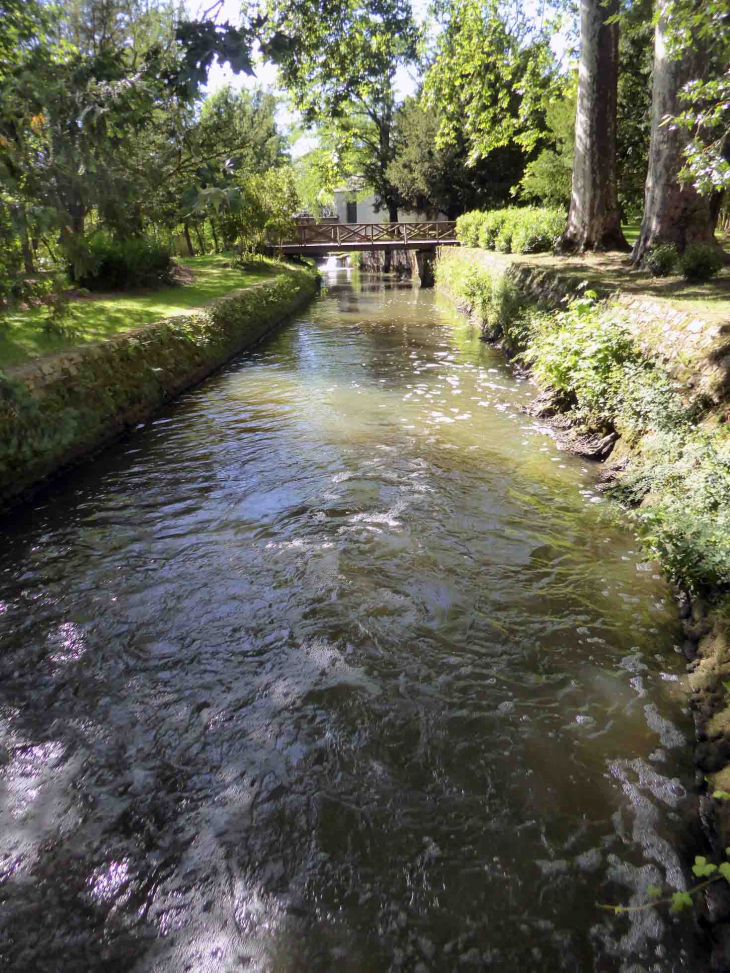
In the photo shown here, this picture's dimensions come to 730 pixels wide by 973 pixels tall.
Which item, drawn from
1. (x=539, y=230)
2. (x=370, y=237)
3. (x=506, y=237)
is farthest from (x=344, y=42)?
(x=370, y=237)

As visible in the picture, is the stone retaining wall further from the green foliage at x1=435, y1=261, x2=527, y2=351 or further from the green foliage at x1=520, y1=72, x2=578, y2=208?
the green foliage at x1=520, y1=72, x2=578, y2=208

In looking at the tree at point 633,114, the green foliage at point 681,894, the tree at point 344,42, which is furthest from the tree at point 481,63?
the green foliage at point 681,894

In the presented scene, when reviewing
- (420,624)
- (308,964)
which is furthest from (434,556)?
(308,964)

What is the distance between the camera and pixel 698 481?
4.11m

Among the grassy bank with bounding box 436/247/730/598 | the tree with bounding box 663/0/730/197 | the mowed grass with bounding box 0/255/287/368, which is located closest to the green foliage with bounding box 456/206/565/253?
the grassy bank with bounding box 436/247/730/598

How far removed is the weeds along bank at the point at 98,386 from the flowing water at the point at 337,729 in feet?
1.55

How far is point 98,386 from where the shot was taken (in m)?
7.36

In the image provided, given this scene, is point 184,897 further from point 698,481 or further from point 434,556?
point 698,481

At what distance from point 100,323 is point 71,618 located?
6654 millimetres

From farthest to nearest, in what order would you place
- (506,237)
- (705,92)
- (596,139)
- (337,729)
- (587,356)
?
(506,237) → (596,139) → (587,356) → (705,92) → (337,729)

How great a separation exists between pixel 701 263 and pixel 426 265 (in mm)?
22200

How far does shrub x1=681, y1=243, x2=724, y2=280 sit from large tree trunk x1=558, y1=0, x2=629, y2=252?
476cm

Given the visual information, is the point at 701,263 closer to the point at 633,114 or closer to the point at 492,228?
the point at 633,114

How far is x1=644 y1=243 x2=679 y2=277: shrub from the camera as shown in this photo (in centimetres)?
951
